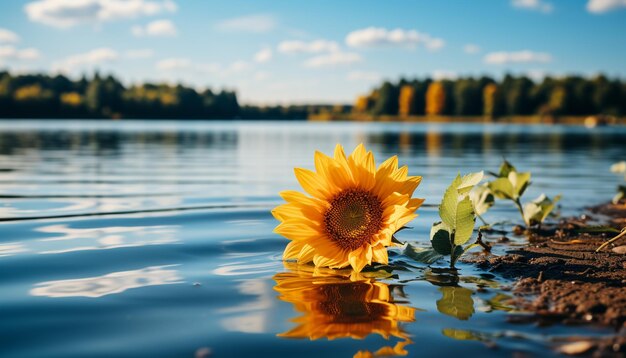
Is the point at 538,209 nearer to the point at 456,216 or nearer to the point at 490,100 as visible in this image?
the point at 456,216

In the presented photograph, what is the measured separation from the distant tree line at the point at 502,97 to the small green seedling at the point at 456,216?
14933 cm

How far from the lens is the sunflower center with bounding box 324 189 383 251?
9.82 ft

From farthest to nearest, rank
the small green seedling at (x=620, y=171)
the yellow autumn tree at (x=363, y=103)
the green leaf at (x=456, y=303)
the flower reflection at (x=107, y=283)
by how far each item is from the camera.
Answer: the yellow autumn tree at (x=363, y=103)
the small green seedling at (x=620, y=171)
the flower reflection at (x=107, y=283)
the green leaf at (x=456, y=303)

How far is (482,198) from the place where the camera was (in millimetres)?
4867

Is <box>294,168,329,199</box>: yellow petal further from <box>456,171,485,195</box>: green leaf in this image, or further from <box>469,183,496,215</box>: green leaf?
<box>469,183,496,215</box>: green leaf

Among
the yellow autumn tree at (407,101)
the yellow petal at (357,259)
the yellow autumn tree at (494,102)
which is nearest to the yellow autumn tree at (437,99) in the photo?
the yellow autumn tree at (407,101)

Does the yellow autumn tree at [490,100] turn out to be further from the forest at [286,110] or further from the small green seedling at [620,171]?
the small green seedling at [620,171]

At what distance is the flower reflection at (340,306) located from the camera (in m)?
2.13

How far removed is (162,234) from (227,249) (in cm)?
89

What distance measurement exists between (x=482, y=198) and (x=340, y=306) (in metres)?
2.77

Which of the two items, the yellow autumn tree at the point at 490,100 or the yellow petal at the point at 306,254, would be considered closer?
the yellow petal at the point at 306,254

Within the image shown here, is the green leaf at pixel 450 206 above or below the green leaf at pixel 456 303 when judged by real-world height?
→ above

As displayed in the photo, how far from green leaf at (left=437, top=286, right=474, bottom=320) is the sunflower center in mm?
Result: 485

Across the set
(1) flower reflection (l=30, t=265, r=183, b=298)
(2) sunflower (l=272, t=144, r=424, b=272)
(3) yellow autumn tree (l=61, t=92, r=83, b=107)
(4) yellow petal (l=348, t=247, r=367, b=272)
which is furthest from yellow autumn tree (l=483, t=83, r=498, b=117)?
(1) flower reflection (l=30, t=265, r=183, b=298)
